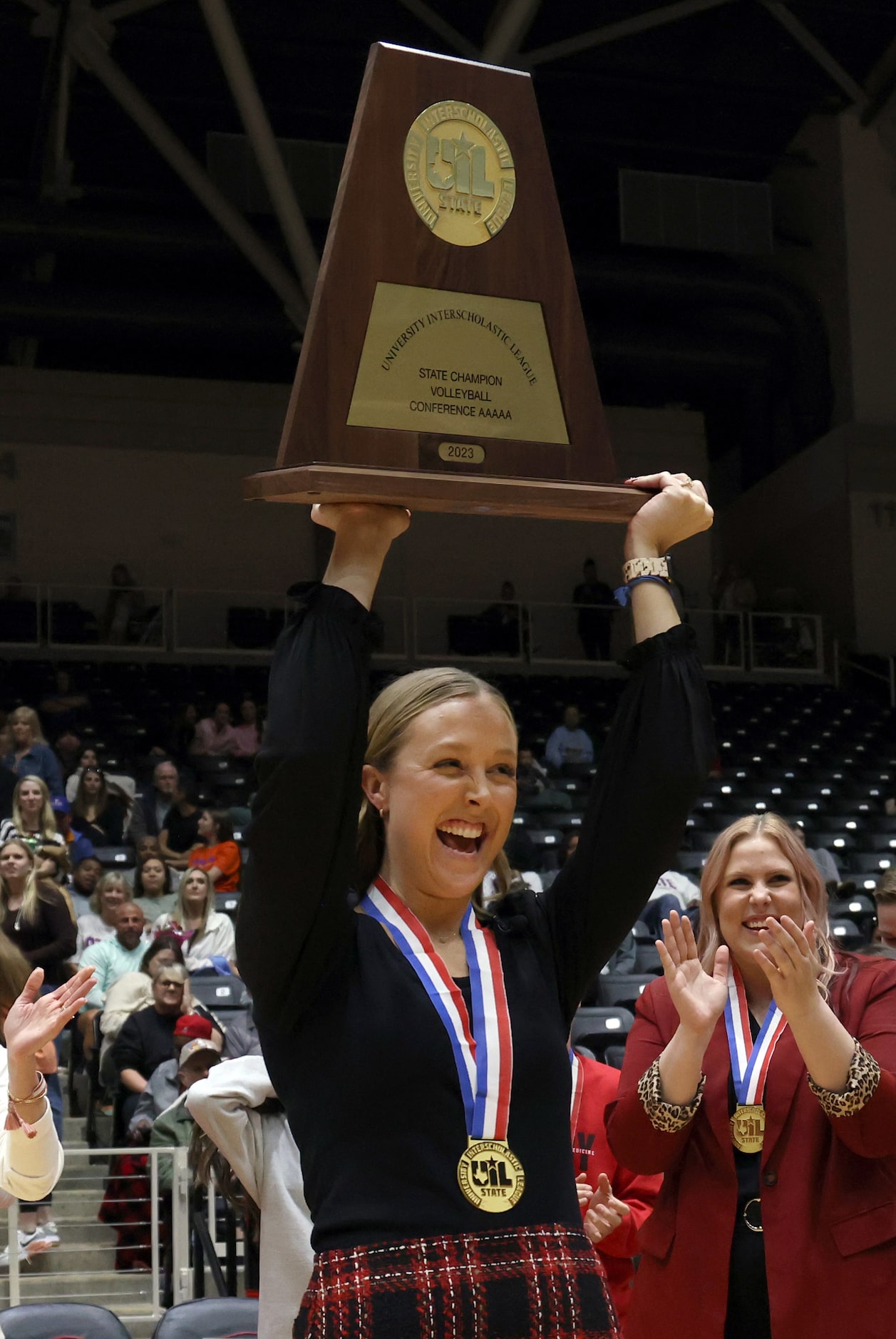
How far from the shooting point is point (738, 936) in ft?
8.93

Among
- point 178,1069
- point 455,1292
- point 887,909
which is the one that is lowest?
point 178,1069

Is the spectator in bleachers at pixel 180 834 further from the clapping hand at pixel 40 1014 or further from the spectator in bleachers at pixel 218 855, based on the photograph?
the clapping hand at pixel 40 1014

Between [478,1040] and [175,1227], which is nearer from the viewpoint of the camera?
[478,1040]

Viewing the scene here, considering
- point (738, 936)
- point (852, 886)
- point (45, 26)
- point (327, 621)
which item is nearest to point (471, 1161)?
point (327, 621)

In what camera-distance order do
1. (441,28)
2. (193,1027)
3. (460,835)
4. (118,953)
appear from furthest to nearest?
(441,28), (118,953), (193,1027), (460,835)

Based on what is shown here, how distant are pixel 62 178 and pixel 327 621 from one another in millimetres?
14957

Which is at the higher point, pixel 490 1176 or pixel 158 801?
pixel 158 801

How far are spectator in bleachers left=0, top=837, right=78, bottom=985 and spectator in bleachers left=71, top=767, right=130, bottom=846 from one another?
314 centimetres

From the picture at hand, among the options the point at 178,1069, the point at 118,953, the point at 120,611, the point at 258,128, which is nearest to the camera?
the point at 178,1069

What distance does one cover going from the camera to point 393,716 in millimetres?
1823

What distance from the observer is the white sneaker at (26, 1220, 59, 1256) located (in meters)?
5.27

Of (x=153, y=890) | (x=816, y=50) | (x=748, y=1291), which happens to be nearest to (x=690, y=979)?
(x=748, y=1291)

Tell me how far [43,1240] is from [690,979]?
3.53 meters

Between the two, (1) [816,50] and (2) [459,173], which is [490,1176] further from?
(1) [816,50]
